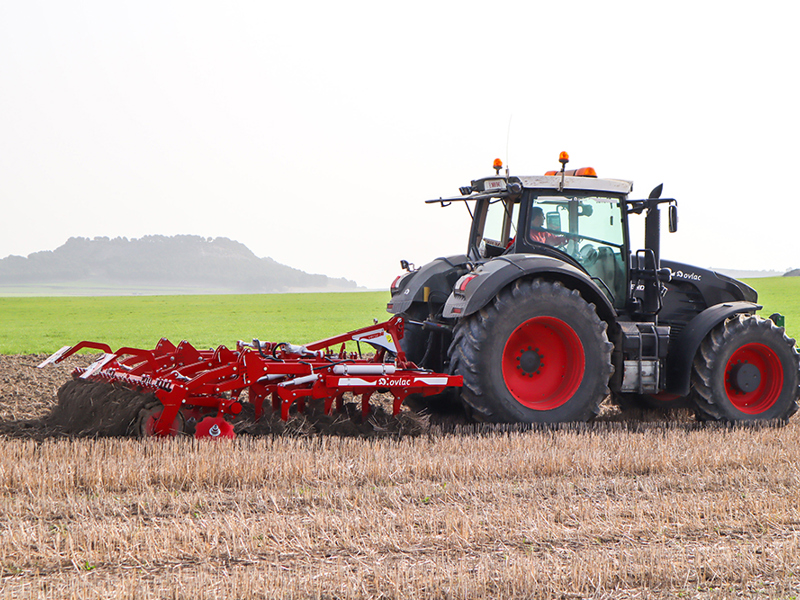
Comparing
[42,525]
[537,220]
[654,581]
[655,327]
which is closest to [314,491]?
[42,525]

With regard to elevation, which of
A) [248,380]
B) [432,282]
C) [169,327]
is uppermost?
[432,282]

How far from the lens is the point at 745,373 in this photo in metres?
8.23

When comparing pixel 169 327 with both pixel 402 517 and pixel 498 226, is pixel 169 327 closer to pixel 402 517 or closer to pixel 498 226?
pixel 498 226

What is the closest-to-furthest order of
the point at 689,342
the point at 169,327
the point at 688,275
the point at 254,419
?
the point at 254,419
the point at 689,342
the point at 688,275
the point at 169,327

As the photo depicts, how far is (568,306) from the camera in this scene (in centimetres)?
719

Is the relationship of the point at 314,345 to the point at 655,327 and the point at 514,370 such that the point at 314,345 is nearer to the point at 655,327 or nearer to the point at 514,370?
the point at 514,370

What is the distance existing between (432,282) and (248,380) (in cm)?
264

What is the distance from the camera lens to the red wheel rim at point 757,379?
8266 mm

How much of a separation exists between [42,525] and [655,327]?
19.5 feet

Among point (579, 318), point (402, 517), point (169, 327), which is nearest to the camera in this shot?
point (402, 517)

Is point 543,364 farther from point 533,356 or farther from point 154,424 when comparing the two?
point 154,424

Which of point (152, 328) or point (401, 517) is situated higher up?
point (401, 517)

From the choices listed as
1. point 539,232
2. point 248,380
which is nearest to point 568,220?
point 539,232

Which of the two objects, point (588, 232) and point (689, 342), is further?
point (689, 342)
